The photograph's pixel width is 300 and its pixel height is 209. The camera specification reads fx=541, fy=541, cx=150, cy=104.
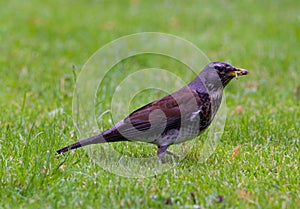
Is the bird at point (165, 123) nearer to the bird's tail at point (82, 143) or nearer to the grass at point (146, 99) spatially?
the bird's tail at point (82, 143)

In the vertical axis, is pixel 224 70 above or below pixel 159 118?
above

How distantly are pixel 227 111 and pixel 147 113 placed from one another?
2044 millimetres

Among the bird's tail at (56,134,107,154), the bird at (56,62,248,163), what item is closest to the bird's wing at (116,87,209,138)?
the bird at (56,62,248,163)

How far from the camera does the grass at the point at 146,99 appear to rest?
373 centimetres

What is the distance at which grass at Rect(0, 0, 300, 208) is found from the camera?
3.73 meters

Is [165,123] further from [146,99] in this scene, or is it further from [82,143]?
[146,99]

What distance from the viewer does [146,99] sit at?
6.98 meters

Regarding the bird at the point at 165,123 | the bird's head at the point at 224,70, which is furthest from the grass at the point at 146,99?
the bird's head at the point at 224,70

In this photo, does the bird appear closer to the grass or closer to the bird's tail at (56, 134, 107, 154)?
the bird's tail at (56, 134, 107, 154)

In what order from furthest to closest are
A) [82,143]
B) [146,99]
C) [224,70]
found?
[146,99], [224,70], [82,143]

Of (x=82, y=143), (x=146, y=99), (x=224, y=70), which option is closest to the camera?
(x=82, y=143)

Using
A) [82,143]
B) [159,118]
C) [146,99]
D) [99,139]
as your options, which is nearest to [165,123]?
[159,118]

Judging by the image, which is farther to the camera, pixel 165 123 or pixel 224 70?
pixel 224 70

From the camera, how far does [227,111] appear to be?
634 cm
